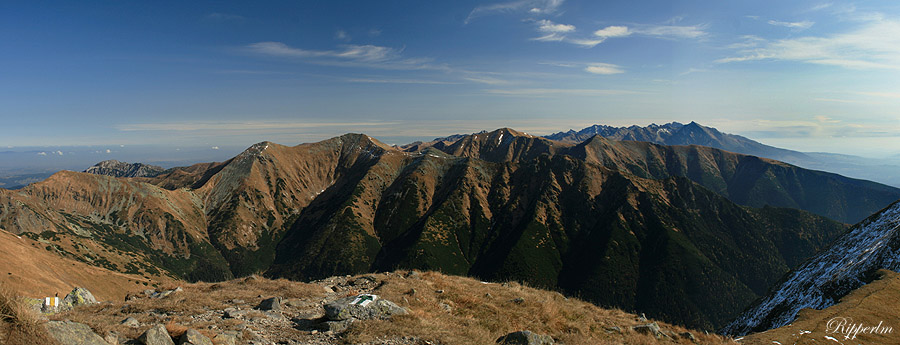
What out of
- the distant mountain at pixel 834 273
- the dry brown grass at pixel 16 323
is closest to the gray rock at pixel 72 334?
the dry brown grass at pixel 16 323

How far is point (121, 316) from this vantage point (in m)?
20.2

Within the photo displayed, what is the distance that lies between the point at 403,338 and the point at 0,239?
19161cm

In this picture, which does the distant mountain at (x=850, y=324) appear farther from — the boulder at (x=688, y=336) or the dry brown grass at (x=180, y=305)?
the dry brown grass at (x=180, y=305)

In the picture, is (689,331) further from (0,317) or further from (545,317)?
(0,317)

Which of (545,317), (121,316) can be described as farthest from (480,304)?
(121,316)

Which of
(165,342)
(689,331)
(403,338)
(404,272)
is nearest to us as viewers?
(165,342)

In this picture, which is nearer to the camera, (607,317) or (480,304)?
(480,304)

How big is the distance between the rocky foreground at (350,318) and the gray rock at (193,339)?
0.17 ft

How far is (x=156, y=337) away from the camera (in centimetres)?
1361

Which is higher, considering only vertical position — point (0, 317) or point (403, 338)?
point (0, 317)

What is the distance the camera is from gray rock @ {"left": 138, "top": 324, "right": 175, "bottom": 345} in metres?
13.3

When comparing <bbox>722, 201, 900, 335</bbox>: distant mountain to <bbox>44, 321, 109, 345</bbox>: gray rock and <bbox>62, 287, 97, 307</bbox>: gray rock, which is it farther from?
<bbox>62, 287, 97, 307</bbox>: gray rock

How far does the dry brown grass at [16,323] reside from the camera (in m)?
10.2

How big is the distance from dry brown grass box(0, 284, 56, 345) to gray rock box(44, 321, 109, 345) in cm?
66
